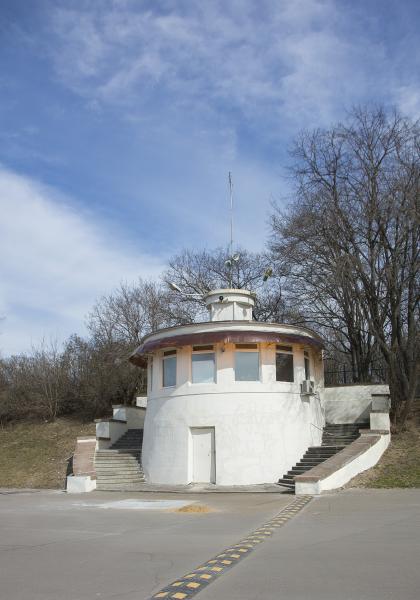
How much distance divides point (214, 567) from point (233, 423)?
13.3 metres

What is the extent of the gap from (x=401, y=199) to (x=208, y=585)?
2017 centimetres

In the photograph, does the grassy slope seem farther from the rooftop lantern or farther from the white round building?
the rooftop lantern

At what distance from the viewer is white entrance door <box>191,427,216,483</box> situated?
2103 centimetres

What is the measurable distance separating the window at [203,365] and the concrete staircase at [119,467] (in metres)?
4.18

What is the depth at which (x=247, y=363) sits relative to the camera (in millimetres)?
21906

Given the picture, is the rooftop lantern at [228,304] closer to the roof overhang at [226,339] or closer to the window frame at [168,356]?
the window frame at [168,356]

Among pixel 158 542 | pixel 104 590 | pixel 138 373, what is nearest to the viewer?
pixel 104 590

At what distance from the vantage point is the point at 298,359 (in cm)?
2289

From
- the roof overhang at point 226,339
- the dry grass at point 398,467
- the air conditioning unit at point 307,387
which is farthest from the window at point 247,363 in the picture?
A: the dry grass at point 398,467

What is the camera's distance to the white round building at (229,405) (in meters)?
20.8

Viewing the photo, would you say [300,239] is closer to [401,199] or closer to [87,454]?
[401,199]

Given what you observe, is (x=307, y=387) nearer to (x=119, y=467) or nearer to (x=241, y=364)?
(x=241, y=364)

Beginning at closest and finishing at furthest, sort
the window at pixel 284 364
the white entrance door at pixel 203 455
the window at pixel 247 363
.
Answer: the white entrance door at pixel 203 455 → the window at pixel 247 363 → the window at pixel 284 364

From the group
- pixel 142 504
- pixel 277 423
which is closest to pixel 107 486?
pixel 142 504
